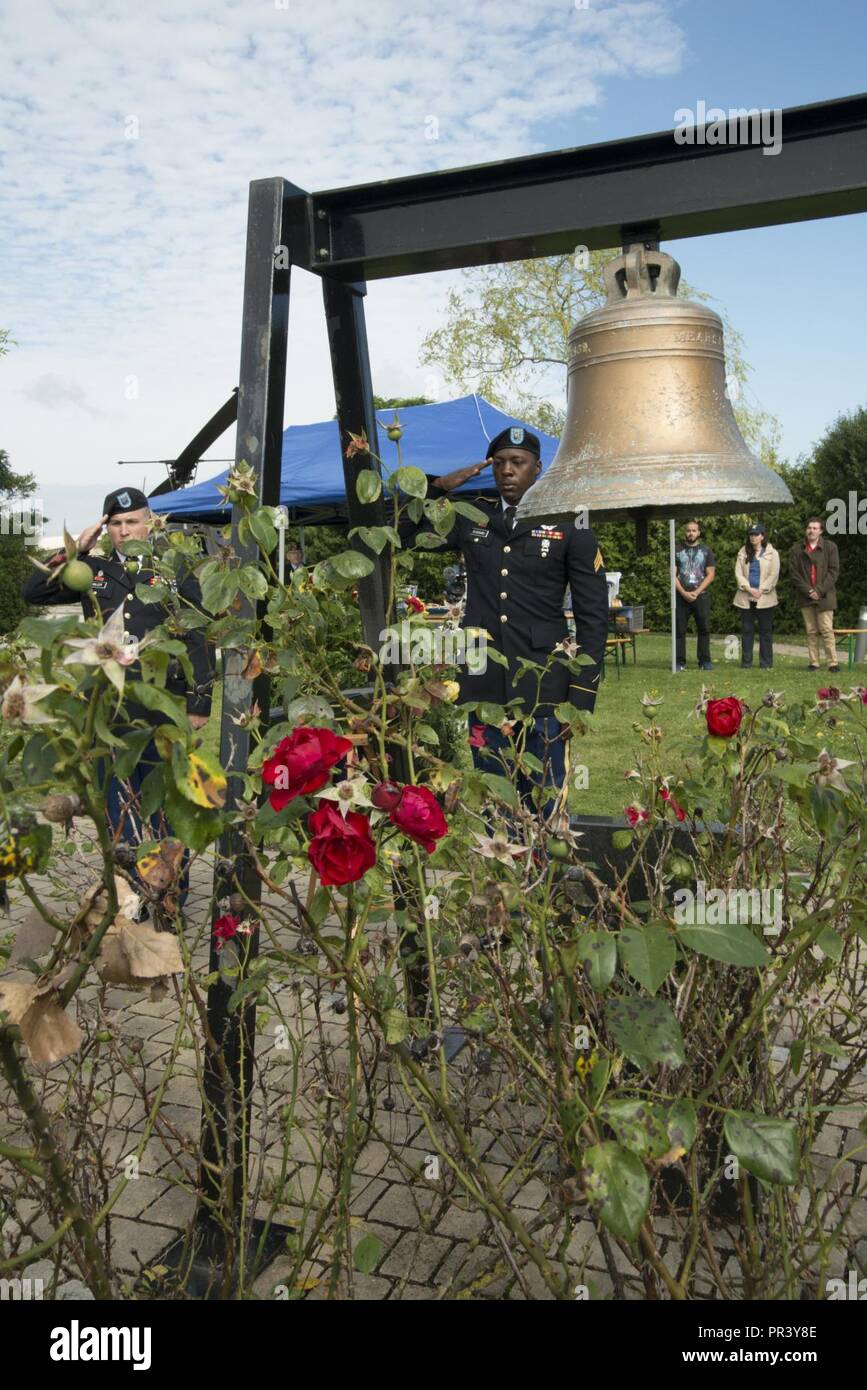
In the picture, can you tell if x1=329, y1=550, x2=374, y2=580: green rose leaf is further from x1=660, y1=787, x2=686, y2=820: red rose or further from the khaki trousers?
the khaki trousers

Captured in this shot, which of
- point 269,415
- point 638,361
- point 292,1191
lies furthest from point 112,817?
point 638,361

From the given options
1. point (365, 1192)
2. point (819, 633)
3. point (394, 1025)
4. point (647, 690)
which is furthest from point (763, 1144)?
point (819, 633)

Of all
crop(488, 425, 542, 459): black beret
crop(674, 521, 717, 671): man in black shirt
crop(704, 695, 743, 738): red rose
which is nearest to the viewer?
crop(704, 695, 743, 738): red rose

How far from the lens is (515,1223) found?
4.18ft

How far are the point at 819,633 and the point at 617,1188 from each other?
12307 mm

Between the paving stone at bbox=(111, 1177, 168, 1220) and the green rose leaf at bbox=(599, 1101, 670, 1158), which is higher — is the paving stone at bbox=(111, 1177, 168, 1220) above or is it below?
below

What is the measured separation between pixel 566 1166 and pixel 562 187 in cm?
174

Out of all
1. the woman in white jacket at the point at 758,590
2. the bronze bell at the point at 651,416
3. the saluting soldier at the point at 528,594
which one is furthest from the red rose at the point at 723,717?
the woman in white jacket at the point at 758,590

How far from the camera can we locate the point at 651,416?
84.4 inches

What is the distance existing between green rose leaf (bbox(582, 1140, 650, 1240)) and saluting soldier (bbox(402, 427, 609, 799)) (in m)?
3.30

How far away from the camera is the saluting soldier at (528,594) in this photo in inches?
172

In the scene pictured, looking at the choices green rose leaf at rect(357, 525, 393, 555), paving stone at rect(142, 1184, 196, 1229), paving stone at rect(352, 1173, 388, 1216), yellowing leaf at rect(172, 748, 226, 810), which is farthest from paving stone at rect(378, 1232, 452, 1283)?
yellowing leaf at rect(172, 748, 226, 810)

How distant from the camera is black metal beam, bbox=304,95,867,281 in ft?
6.10
